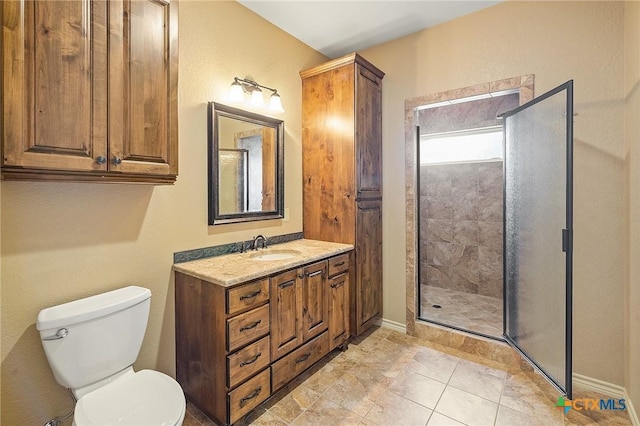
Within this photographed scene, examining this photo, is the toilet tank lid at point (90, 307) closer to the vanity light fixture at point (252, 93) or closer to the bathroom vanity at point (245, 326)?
the bathroom vanity at point (245, 326)

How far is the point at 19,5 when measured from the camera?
114 cm

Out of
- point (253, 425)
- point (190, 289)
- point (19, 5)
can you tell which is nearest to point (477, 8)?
Answer: point (19, 5)

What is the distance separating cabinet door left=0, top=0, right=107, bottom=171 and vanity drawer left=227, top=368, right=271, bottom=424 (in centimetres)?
137

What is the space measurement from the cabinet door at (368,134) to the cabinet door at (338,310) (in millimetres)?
769

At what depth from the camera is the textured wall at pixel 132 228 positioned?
1408 millimetres

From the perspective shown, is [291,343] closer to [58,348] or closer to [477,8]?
[58,348]

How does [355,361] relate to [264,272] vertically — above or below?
below

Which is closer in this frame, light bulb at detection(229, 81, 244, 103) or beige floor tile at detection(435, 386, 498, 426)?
beige floor tile at detection(435, 386, 498, 426)

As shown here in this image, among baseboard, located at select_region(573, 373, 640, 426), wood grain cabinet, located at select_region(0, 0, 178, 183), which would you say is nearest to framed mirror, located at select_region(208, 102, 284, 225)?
wood grain cabinet, located at select_region(0, 0, 178, 183)

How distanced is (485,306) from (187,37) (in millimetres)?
3889

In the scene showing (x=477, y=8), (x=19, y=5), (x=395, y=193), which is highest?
(x=477, y=8)

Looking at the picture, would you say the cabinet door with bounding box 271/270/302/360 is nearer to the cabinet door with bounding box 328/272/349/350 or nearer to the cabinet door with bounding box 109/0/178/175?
the cabinet door with bounding box 328/272/349/350

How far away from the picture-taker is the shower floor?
9.52ft

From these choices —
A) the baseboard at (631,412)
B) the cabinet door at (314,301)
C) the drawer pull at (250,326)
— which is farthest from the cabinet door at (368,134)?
the baseboard at (631,412)
